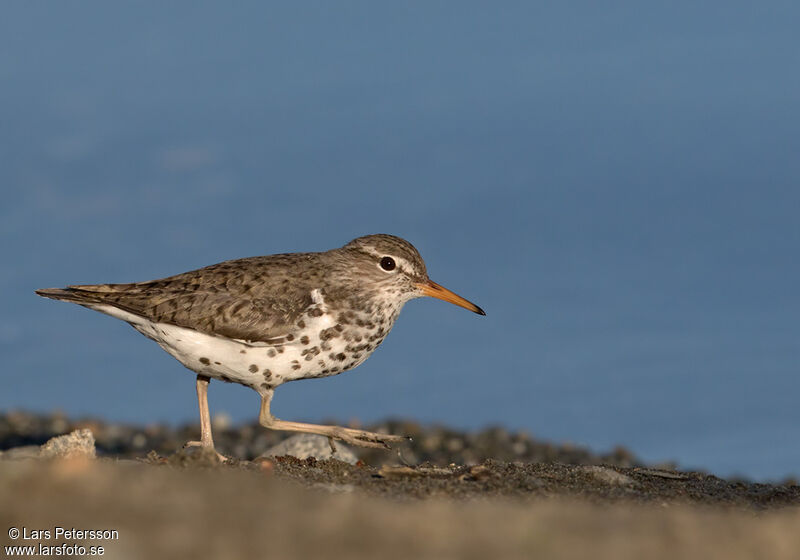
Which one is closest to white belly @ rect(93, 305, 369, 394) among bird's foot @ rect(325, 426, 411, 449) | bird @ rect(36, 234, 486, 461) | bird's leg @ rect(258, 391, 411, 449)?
bird @ rect(36, 234, 486, 461)

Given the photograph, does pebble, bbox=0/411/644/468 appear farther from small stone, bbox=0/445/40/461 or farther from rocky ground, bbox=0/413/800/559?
rocky ground, bbox=0/413/800/559

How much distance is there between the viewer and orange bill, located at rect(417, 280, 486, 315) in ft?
37.1

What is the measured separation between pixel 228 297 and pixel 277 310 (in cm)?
67

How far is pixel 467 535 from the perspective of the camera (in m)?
5.27

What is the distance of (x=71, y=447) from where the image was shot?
917 cm

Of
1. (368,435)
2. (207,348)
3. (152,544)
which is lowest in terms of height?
(152,544)

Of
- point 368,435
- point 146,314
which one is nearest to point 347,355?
point 368,435

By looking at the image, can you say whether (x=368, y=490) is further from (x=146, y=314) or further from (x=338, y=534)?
(x=146, y=314)

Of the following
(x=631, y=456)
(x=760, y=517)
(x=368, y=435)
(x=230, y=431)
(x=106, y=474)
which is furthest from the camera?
(x=230, y=431)

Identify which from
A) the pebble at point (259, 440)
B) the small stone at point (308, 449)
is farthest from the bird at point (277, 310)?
the pebble at point (259, 440)

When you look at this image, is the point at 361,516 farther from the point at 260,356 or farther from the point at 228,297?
the point at 228,297

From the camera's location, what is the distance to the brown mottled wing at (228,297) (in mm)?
10288

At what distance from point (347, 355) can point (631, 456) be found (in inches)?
327

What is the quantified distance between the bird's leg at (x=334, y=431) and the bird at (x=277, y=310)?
0.5 inches
